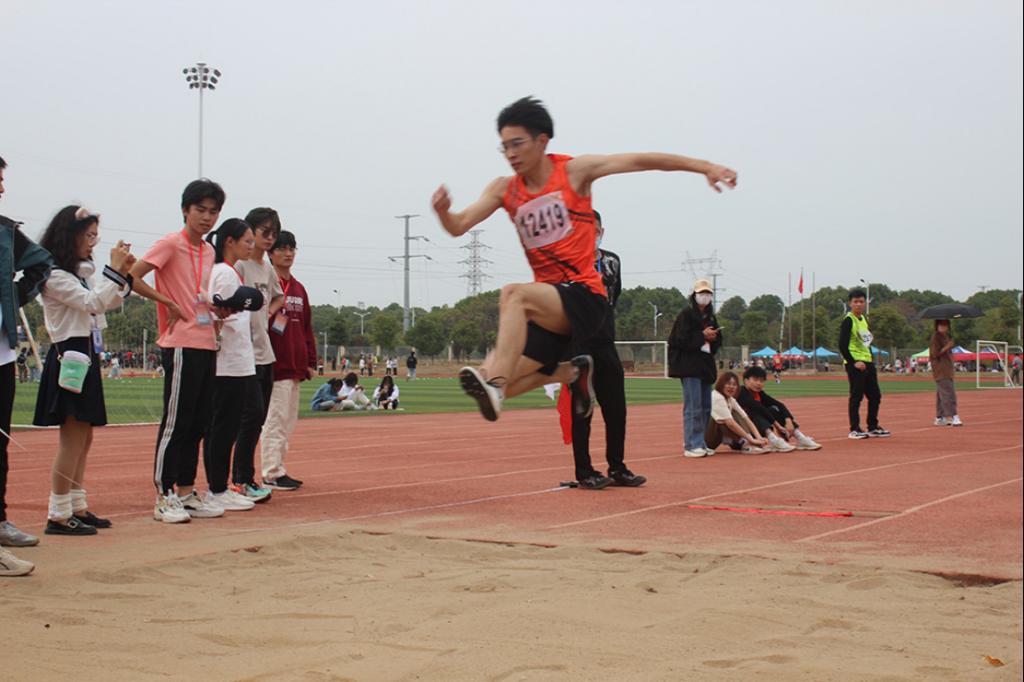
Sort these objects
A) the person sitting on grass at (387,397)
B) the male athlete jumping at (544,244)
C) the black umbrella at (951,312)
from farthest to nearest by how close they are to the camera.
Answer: the person sitting on grass at (387,397) < the black umbrella at (951,312) < the male athlete jumping at (544,244)

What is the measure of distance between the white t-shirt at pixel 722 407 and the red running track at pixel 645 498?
2.00 ft

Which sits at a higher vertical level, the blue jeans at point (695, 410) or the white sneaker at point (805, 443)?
the blue jeans at point (695, 410)

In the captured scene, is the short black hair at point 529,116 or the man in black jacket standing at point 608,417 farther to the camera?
the man in black jacket standing at point 608,417

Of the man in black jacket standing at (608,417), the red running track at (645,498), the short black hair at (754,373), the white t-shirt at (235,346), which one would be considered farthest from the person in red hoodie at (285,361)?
the short black hair at (754,373)

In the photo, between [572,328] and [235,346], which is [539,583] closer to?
[572,328]

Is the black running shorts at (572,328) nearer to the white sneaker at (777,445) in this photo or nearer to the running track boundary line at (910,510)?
the running track boundary line at (910,510)

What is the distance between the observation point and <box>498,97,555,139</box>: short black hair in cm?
412

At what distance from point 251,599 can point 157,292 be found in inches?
97.0

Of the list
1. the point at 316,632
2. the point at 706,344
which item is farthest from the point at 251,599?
the point at 706,344

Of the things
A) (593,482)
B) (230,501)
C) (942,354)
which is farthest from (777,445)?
(230,501)

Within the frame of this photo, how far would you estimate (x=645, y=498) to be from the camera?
319 inches

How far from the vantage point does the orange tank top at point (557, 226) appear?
4293 millimetres

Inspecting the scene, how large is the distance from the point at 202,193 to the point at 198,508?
6.94ft

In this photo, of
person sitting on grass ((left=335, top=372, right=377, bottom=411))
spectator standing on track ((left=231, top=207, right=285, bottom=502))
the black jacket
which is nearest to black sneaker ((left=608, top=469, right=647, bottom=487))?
the black jacket
